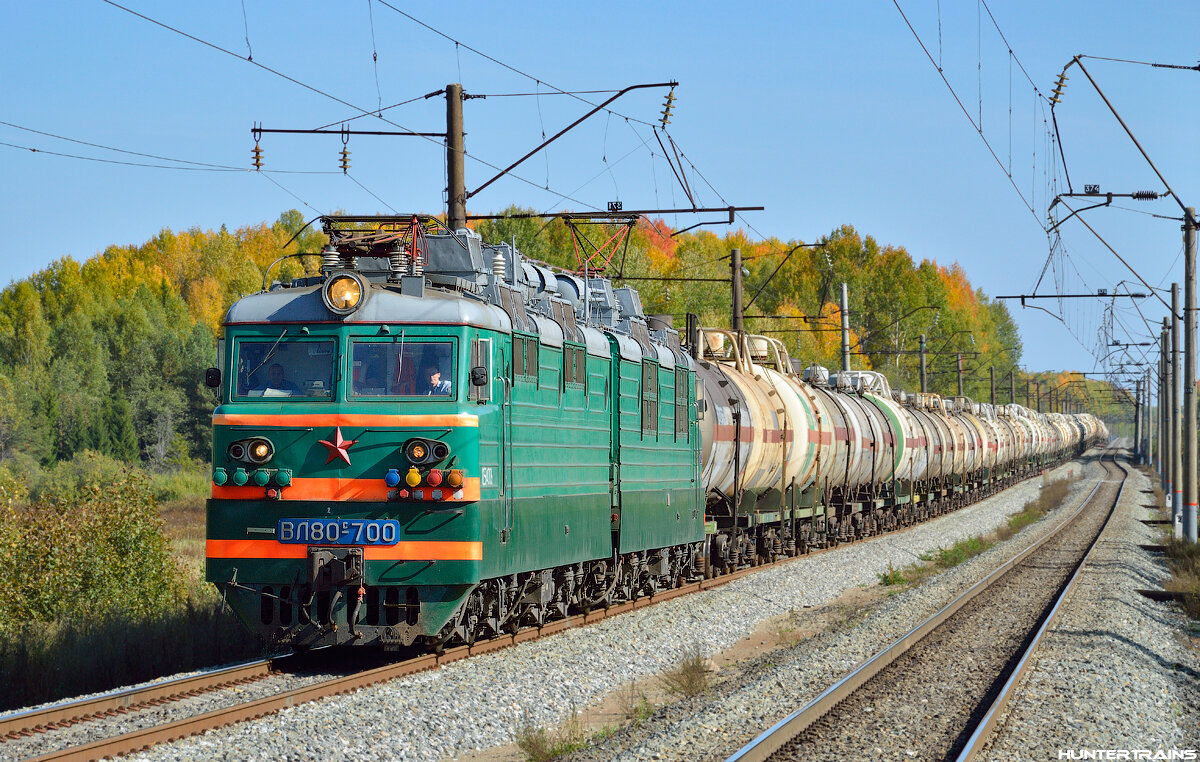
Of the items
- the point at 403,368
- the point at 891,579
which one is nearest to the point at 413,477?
the point at 403,368

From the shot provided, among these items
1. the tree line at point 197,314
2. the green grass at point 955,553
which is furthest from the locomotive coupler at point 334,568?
the tree line at point 197,314

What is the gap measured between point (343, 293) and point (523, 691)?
13.1ft

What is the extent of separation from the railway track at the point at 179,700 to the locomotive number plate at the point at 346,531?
116 centimetres

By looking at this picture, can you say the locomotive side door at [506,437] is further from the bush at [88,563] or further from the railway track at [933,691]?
the bush at [88,563]

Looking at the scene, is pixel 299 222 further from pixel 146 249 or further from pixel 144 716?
pixel 144 716

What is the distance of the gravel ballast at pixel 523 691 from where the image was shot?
30.6 feet

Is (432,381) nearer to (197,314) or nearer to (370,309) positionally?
(370,309)

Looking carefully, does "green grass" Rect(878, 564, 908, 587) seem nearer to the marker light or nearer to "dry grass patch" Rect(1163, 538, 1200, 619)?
"dry grass patch" Rect(1163, 538, 1200, 619)

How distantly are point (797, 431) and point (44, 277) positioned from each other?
85853 millimetres

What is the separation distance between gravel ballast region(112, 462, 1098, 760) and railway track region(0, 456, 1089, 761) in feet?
0.52

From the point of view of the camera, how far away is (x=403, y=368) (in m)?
12.3

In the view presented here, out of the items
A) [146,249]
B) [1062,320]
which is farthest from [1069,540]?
[146,249]

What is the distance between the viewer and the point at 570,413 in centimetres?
1484

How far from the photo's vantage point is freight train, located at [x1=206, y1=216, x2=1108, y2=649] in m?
12.0
